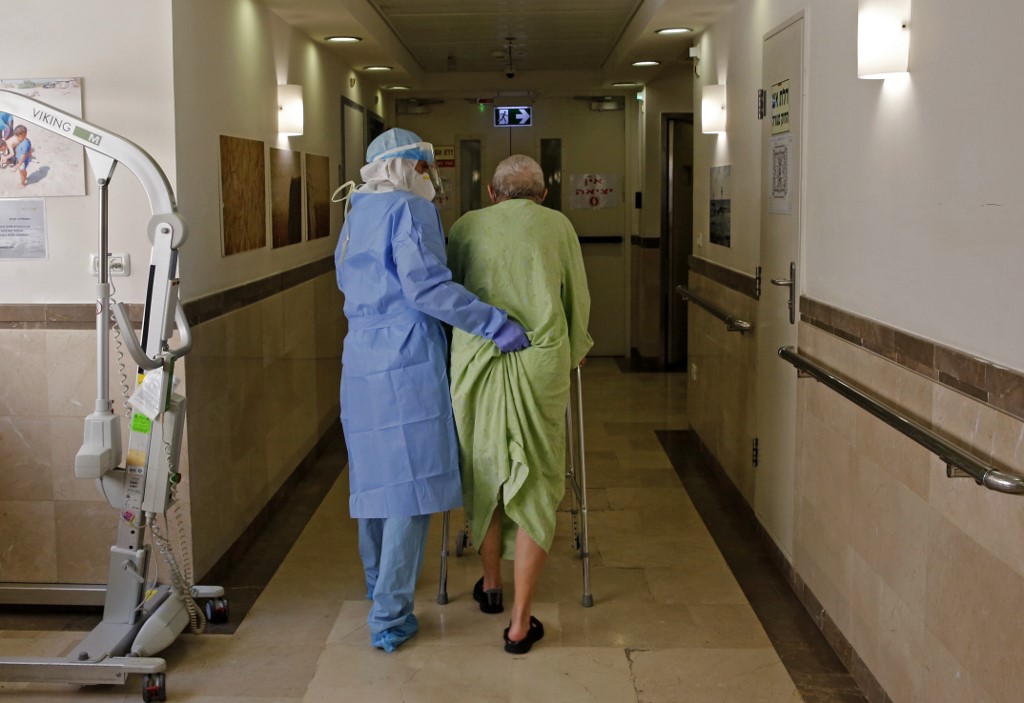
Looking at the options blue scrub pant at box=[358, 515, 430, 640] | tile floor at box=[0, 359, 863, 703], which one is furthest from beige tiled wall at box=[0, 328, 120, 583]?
blue scrub pant at box=[358, 515, 430, 640]

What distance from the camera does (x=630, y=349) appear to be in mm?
9734

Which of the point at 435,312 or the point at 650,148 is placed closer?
the point at 435,312

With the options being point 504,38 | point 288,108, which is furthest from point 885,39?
point 504,38

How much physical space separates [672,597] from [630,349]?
5856mm

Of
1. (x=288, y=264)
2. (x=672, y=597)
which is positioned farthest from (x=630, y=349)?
(x=672, y=597)

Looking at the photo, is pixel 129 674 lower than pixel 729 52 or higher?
lower

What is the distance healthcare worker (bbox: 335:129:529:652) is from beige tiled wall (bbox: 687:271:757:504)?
1.70 metres

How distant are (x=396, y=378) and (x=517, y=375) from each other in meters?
0.39

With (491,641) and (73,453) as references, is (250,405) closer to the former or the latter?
(73,453)

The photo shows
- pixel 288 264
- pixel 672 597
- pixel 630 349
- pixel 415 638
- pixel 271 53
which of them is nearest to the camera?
pixel 415 638

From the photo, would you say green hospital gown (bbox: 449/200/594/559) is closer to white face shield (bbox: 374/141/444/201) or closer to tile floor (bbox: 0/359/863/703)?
white face shield (bbox: 374/141/444/201)

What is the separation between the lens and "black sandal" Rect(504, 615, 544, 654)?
3514mm

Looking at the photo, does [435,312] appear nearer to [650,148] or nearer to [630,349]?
[650,148]

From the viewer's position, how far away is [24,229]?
3.71 metres
